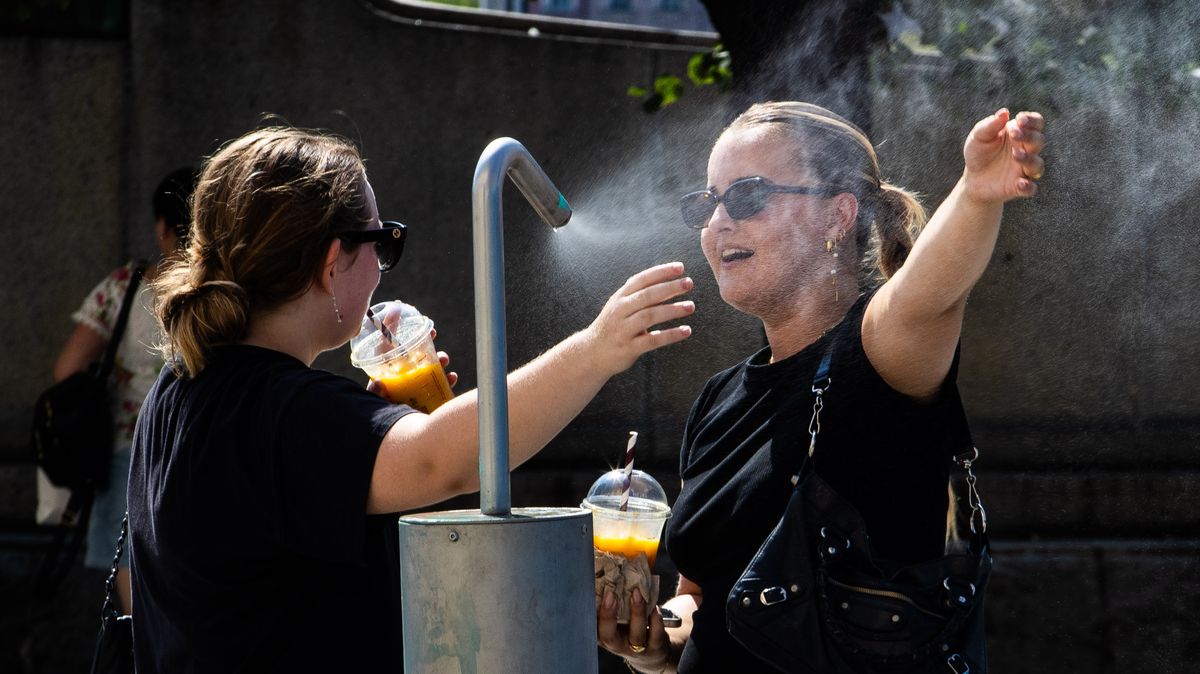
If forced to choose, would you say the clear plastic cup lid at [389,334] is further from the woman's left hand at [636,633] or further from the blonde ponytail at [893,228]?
the blonde ponytail at [893,228]

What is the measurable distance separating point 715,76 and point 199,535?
3942mm

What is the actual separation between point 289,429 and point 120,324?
3.51 m

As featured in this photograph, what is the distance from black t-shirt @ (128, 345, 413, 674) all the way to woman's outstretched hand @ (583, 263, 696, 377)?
1.27ft

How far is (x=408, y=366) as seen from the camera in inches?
114

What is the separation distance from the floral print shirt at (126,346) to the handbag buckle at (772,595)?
3625mm

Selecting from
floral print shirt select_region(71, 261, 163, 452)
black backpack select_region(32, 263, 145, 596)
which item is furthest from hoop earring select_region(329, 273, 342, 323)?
black backpack select_region(32, 263, 145, 596)

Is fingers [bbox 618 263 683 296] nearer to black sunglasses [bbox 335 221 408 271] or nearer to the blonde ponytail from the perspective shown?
black sunglasses [bbox 335 221 408 271]

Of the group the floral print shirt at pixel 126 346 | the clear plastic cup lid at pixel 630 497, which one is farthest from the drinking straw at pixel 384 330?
the floral print shirt at pixel 126 346

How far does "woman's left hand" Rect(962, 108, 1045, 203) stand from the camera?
6.25 ft

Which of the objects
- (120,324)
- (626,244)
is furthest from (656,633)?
(120,324)

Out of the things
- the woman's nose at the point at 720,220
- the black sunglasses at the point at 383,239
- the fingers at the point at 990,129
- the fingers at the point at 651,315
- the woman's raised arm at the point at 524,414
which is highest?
the fingers at the point at 990,129

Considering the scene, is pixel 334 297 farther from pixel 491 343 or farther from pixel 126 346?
pixel 126 346

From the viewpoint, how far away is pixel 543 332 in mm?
4746

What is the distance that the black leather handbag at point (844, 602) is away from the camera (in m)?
2.06
